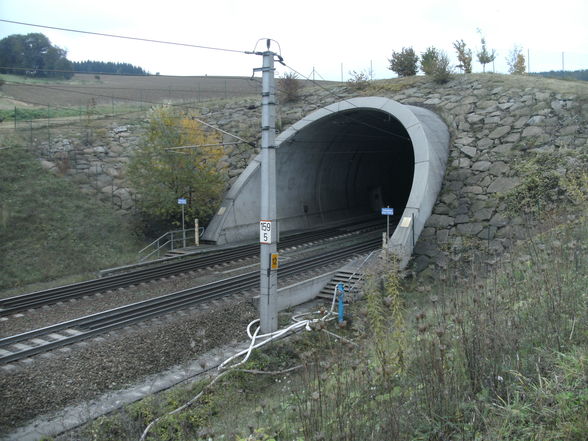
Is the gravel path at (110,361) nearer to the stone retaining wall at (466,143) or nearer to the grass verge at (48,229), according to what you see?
the grass verge at (48,229)

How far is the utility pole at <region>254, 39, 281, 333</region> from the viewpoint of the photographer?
39.4 ft

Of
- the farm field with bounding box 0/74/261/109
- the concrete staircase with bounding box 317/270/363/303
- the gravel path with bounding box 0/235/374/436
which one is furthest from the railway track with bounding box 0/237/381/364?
the farm field with bounding box 0/74/261/109

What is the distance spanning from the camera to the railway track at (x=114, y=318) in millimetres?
10820

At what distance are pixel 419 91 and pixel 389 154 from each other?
21.9 feet

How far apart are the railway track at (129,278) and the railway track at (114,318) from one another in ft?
8.25

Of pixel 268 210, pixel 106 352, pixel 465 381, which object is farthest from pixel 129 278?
pixel 465 381

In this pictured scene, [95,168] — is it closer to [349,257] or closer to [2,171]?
[2,171]

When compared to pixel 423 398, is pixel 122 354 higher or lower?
lower

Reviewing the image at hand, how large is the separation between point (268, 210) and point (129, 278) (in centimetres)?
705

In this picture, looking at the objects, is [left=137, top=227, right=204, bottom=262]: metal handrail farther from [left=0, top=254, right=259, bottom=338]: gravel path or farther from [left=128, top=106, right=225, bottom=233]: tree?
[left=0, top=254, right=259, bottom=338]: gravel path

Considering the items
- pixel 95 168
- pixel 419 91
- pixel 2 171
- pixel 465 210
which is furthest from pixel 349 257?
pixel 2 171

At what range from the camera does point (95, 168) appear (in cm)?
2509

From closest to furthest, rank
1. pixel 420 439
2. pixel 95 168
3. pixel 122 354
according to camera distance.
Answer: pixel 420 439
pixel 122 354
pixel 95 168

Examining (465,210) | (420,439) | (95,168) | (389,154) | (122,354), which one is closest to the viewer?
(420,439)
